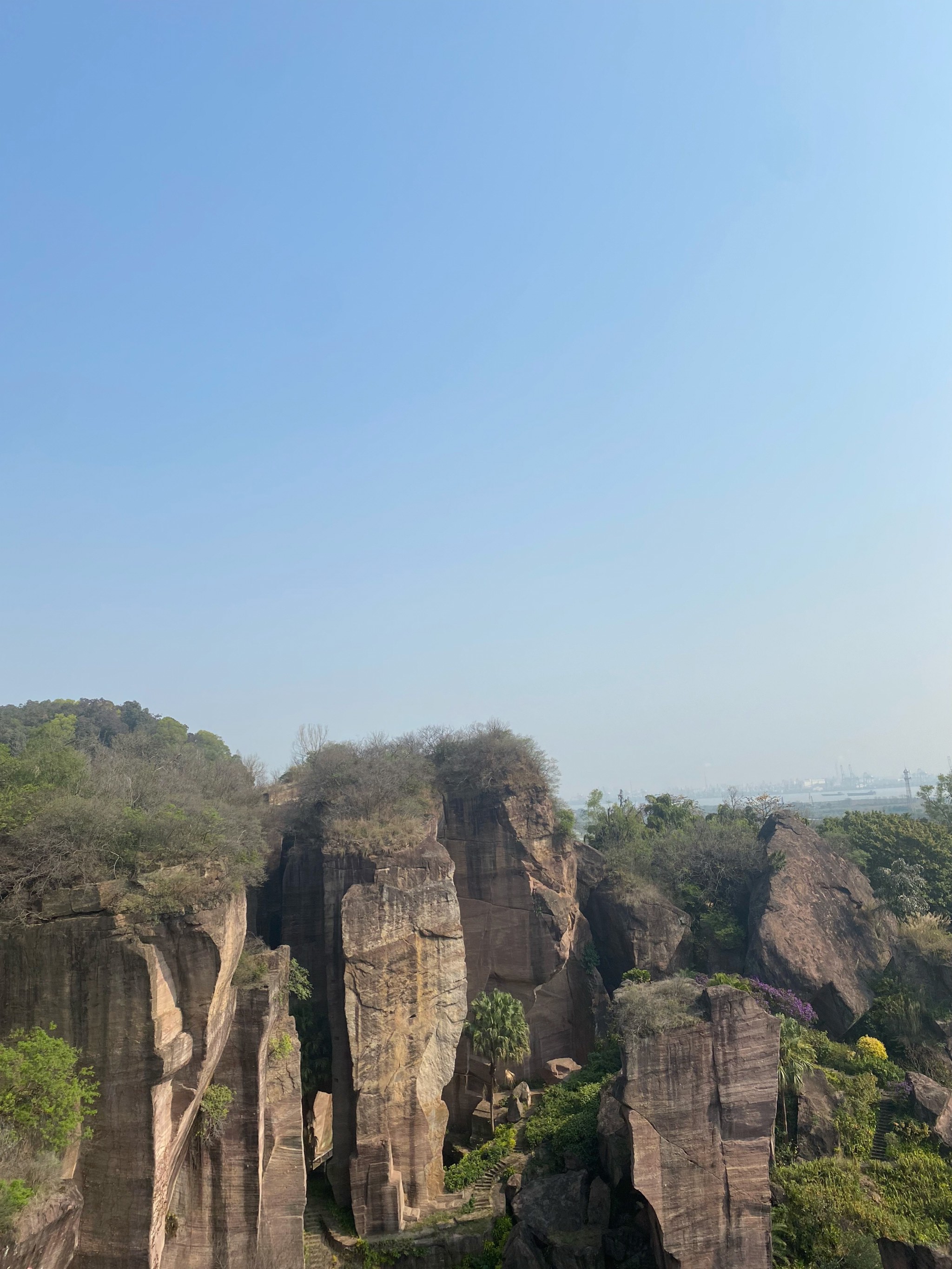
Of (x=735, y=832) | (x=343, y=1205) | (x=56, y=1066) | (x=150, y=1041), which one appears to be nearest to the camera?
(x=56, y=1066)

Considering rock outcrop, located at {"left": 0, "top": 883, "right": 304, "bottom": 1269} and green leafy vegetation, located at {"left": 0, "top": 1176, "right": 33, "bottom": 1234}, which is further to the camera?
rock outcrop, located at {"left": 0, "top": 883, "right": 304, "bottom": 1269}

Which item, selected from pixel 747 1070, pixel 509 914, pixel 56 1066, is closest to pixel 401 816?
pixel 509 914

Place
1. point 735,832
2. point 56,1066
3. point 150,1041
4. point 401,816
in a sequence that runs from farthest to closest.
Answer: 1. point 735,832
2. point 401,816
3. point 150,1041
4. point 56,1066

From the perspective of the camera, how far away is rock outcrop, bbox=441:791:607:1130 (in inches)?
1341

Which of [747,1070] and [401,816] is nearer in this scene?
[747,1070]

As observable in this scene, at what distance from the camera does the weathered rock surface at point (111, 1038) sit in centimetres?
1591

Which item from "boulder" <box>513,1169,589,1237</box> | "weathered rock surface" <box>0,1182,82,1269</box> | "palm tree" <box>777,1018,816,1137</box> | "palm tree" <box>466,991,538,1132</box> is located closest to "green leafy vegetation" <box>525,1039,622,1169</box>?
"boulder" <box>513,1169,589,1237</box>

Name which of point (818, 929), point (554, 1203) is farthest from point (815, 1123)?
point (818, 929)

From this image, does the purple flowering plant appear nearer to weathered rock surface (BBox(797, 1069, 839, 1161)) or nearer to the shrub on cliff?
weathered rock surface (BBox(797, 1069, 839, 1161))

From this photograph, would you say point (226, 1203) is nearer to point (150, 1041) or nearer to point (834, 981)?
point (150, 1041)

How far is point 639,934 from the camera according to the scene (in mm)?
34750

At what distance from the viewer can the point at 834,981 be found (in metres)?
31.3

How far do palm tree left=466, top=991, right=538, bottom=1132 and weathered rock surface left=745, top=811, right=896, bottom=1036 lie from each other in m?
10.0

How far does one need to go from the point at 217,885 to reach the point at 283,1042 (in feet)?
22.3
